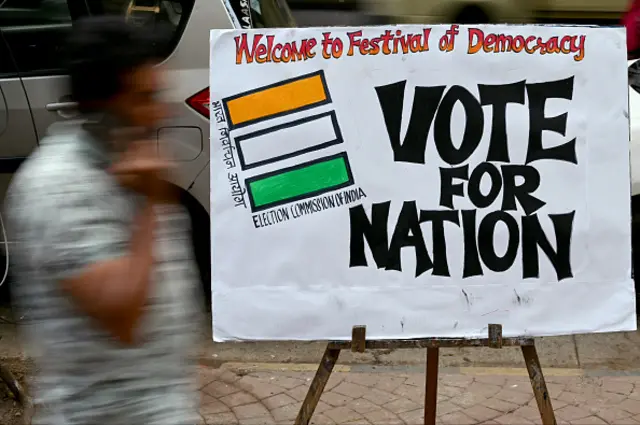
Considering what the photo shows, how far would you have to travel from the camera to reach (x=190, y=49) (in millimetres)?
4660

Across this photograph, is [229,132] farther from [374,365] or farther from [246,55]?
[374,365]

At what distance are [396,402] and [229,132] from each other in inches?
69.4

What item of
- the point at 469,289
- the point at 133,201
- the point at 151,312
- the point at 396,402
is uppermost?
the point at 133,201

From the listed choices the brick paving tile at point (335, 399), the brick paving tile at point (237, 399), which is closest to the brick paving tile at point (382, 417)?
the brick paving tile at point (335, 399)

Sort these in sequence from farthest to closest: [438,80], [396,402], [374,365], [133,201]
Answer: [374,365], [396,402], [438,80], [133,201]

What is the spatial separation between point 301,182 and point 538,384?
104 centimetres

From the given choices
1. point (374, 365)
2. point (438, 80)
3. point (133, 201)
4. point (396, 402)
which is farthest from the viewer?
point (374, 365)

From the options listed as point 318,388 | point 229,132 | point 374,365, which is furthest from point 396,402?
point 229,132

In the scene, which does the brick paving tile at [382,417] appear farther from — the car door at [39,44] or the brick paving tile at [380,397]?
the car door at [39,44]

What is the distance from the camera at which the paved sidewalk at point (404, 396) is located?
393 cm

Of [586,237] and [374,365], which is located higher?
[586,237]

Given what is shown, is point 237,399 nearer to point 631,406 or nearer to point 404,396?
point 404,396

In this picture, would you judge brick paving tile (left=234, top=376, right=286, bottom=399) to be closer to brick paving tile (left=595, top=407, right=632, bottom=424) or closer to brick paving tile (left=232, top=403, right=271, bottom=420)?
brick paving tile (left=232, top=403, right=271, bottom=420)

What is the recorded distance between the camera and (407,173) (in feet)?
9.53
